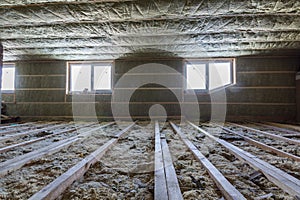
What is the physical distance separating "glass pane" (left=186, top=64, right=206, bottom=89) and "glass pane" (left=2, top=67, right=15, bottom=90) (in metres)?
5.09

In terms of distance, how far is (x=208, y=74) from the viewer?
5.27 m

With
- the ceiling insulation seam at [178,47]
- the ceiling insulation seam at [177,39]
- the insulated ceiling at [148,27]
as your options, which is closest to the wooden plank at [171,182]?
the insulated ceiling at [148,27]

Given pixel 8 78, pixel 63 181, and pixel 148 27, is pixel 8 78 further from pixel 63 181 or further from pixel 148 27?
pixel 63 181

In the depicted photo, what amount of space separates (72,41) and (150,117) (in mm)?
2651

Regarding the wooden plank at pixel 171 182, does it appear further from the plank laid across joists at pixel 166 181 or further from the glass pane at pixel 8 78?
the glass pane at pixel 8 78

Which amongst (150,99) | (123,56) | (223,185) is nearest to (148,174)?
(223,185)

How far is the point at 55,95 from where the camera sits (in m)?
5.35

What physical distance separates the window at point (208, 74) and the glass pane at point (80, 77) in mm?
2806

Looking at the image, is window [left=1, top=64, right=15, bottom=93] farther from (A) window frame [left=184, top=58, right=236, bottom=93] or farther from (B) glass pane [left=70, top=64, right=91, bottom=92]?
(A) window frame [left=184, top=58, right=236, bottom=93]

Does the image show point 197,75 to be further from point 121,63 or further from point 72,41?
point 72,41

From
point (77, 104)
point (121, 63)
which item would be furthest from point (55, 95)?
point (121, 63)

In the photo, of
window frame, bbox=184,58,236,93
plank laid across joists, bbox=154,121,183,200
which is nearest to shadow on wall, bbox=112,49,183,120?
window frame, bbox=184,58,236,93

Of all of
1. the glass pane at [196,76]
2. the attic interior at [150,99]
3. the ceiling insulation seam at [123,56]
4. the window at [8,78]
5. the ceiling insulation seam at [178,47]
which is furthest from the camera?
the window at [8,78]

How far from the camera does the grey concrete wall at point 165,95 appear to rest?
488 centimetres
